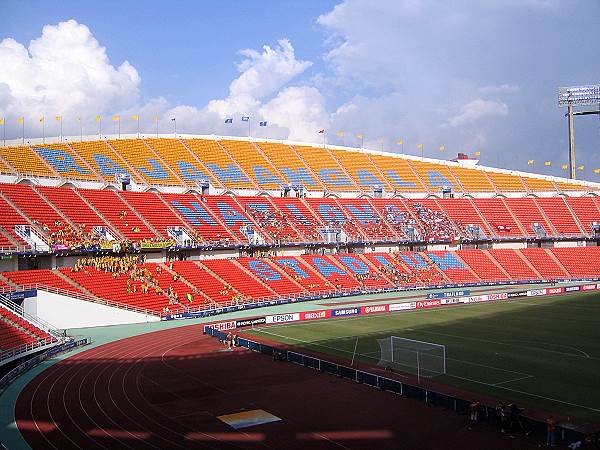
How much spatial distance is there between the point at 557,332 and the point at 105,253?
4118 centimetres

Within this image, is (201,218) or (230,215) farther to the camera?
(230,215)

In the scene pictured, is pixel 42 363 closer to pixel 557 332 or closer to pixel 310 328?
pixel 310 328

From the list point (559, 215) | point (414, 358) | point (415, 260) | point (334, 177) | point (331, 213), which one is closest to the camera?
point (414, 358)

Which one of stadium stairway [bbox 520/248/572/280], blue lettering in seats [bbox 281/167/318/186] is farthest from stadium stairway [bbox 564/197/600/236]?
blue lettering in seats [bbox 281/167/318/186]

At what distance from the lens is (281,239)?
71.2 m

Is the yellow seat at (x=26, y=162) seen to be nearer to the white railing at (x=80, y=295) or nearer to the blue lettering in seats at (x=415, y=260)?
the white railing at (x=80, y=295)

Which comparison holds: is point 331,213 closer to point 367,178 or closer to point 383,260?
point 383,260

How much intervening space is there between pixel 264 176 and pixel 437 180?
3035 cm

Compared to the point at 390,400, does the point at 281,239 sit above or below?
above

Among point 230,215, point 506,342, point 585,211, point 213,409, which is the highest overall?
point 585,211

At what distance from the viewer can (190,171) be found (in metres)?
81.9

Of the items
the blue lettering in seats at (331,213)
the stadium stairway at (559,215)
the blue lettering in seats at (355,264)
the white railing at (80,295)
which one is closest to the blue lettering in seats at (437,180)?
the stadium stairway at (559,215)

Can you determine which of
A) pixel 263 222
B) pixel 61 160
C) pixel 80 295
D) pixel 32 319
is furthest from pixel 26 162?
pixel 32 319

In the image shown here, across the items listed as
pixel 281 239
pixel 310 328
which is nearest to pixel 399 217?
pixel 281 239
